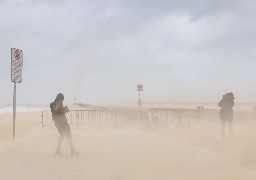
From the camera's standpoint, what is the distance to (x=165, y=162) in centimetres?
1204

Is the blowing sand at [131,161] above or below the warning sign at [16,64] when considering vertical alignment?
below

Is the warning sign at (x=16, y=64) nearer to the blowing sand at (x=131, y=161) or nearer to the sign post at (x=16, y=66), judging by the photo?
the sign post at (x=16, y=66)

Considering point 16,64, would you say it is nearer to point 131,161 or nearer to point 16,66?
point 16,66

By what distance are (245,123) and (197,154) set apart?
1494 cm

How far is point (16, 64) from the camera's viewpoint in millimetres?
15180

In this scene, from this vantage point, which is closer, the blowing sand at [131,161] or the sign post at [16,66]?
the blowing sand at [131,161]

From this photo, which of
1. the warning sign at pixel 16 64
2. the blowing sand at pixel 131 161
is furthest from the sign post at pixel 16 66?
the blowing sand at pixel 131 161

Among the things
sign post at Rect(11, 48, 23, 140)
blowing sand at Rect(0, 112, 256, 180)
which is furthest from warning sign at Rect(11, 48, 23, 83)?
blowing sand at Rect(0, 112, 256, 180)

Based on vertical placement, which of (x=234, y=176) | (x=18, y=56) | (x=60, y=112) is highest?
(x=18, y=56)

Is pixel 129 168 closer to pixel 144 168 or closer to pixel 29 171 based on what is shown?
pixel 144 168

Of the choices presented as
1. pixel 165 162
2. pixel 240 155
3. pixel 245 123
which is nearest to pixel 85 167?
pixel 165 162

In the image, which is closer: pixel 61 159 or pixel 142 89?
pixel 61 159

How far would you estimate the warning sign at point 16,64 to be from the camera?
15055 millimetres

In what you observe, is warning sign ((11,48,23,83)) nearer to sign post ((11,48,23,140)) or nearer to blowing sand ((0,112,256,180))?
sign post ((11,48,23,140))
